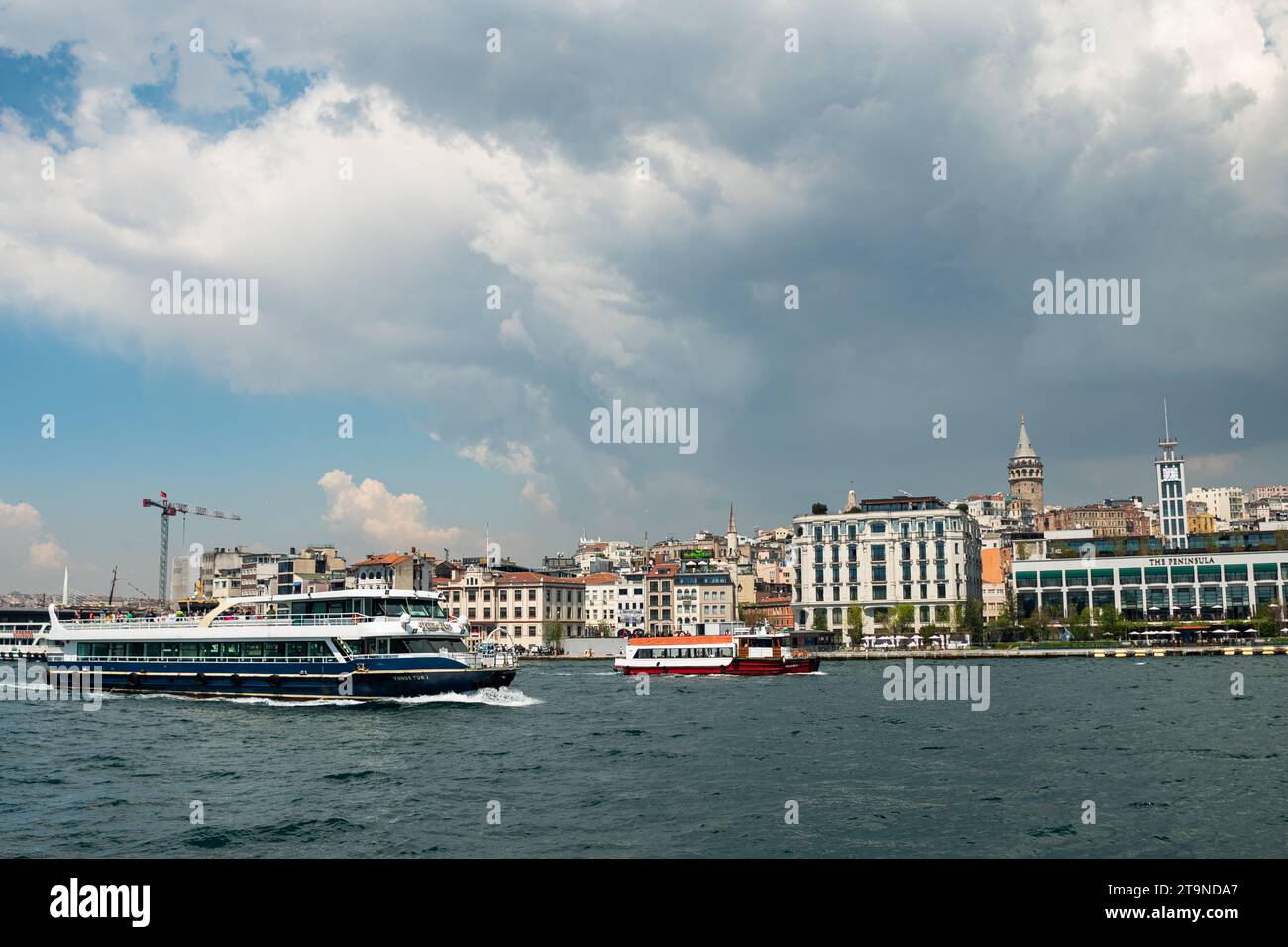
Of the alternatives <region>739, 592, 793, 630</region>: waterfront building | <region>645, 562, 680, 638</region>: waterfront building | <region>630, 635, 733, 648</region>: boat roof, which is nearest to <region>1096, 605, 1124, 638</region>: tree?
<region>739, 592, 793, 630</region>: waterfront building

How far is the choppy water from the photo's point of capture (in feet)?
67.8

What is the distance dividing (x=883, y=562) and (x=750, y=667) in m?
64.4

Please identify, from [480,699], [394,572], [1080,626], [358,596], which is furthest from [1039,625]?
[358,596]

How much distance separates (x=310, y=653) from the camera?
51875mm

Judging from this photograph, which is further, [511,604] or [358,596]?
[511,604]

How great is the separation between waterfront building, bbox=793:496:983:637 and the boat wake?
98013 mm

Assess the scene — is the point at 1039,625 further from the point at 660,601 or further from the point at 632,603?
the point at 632,603

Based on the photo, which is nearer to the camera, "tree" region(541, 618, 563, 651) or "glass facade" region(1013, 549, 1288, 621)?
"glass facade" region(1013, 549, 1288, 621)

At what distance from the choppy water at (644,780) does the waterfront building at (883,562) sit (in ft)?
308

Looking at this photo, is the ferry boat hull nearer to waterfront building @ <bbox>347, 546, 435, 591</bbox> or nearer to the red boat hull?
the red boat hull

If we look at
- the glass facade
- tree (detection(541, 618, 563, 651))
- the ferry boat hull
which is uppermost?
the glass facade
